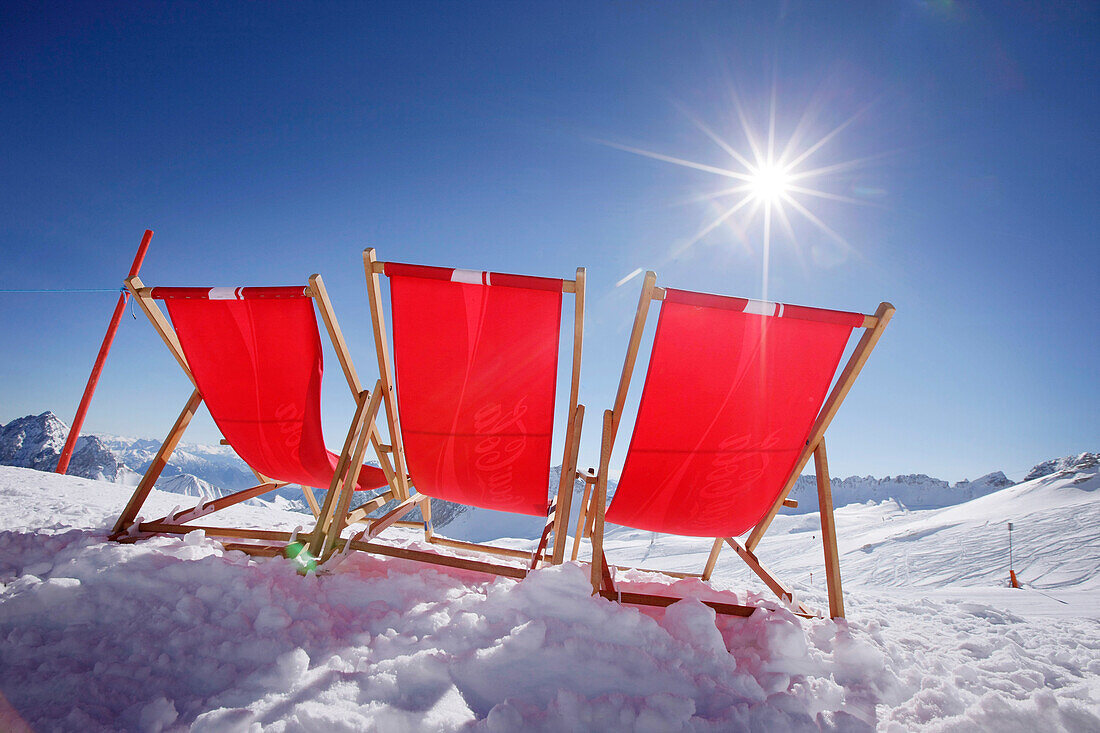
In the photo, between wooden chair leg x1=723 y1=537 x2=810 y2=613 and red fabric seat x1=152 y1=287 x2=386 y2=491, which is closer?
wooden chair leg x1=723 y1=537 x2=810 y2=613

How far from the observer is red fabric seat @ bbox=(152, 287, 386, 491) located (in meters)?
1.97

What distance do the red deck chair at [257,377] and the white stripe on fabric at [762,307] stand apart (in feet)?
5.43

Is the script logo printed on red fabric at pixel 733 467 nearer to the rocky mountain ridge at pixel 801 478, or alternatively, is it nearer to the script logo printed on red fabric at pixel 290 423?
the script logo printed on red fabric at pixel 290 423

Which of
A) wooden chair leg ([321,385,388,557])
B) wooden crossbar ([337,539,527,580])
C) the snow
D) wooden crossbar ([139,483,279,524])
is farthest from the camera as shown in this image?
wooden crossbar ([139,483,279,524])

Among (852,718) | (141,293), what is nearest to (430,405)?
(141,293)

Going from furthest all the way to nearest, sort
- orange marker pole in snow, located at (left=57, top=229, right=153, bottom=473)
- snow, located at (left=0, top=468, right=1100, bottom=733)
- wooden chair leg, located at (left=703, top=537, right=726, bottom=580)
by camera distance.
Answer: orange marker pole in snow, located at (left=57, top=229, right=153, bottom=473)
wooden chair leg, located at (left=703, top=537, right=726, bottom=580)
snow, located at (left=0, top=468, right=1100, bottom=733)

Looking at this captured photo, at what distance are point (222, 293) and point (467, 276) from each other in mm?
1169

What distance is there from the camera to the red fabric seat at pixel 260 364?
6.48ft

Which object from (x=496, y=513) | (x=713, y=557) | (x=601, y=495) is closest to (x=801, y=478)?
(x=496, y=513)

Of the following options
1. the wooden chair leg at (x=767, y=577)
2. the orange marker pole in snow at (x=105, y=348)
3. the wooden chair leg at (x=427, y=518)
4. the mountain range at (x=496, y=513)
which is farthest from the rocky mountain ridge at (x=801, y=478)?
the wooden chair leg at (x=767, y=577)

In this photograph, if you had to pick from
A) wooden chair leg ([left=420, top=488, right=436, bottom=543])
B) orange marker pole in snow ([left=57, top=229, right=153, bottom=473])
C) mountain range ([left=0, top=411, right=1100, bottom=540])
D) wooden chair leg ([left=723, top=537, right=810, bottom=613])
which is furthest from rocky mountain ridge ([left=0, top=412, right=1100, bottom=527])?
wooden chair leg ([left=723, top=537, right=810, bottom=613])

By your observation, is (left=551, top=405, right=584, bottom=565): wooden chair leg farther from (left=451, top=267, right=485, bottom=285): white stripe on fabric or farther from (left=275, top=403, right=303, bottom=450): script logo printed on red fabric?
(left=275, top=403, right=303, bottom=450): script logo printed on red fabric

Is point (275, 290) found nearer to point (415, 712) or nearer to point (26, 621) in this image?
point (26, 621)

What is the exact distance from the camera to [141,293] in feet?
6.49
